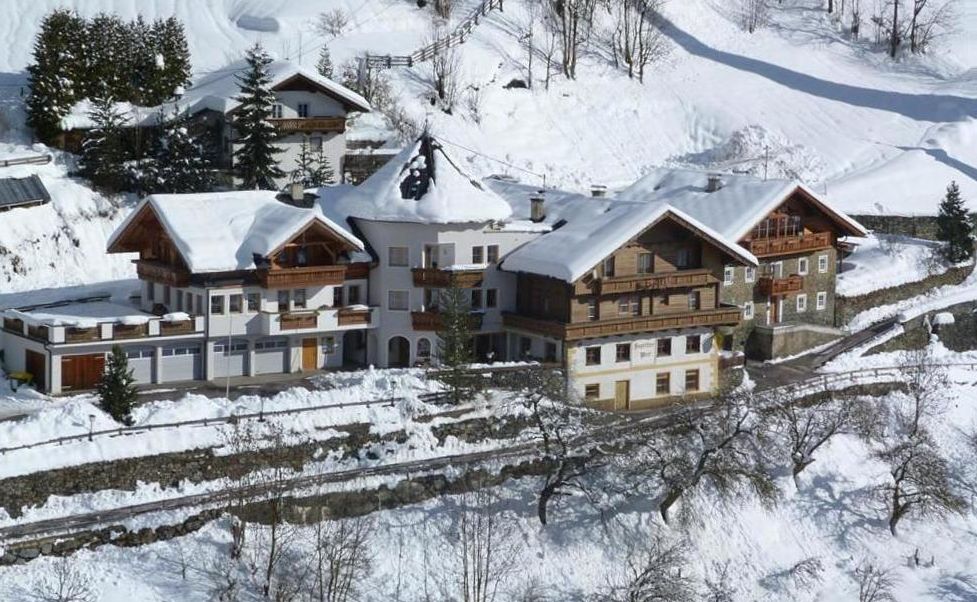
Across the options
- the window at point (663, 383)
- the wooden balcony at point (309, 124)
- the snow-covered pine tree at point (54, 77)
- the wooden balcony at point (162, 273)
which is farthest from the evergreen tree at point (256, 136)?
the window at point (663, 383)

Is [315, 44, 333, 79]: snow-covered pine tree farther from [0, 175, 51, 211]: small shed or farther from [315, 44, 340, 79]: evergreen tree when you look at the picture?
[0, 175, 51, 211]: small shed

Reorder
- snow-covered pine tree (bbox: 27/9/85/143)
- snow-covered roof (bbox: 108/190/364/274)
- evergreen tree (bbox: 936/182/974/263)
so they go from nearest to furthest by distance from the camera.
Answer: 1. snow-covered roof (bbox: 108/190/364/274)
2. snow-covered pine tree (bbox: 27/9/85/143)
3. evergreen tree (bbox: 936/182/974/263)

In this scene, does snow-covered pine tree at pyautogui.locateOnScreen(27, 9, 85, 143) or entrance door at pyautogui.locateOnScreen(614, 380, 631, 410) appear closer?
entrance door at pyautogui.locateOnScreen(614, 380, 631, 410)

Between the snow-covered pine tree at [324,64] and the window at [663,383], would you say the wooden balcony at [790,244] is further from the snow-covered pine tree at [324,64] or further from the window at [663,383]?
the snow-covered pine tree at [324,64]

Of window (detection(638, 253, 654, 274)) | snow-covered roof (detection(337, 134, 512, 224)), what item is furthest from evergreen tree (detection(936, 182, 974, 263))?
snow-covered roof (detection(337, 134, 512, 224))

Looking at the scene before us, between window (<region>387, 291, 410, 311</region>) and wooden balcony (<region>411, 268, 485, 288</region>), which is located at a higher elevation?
wooden balcony (<region>411, 268, 485, 288</region>)

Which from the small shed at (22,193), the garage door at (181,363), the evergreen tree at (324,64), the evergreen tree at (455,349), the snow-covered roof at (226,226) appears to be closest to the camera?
the evergreen tree at (455,349)

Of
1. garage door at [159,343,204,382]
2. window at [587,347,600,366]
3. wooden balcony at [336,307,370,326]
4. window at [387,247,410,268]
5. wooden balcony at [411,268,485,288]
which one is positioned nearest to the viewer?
garage door at [159,343,204,382]

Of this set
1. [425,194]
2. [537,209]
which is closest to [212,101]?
A: [425,194]
